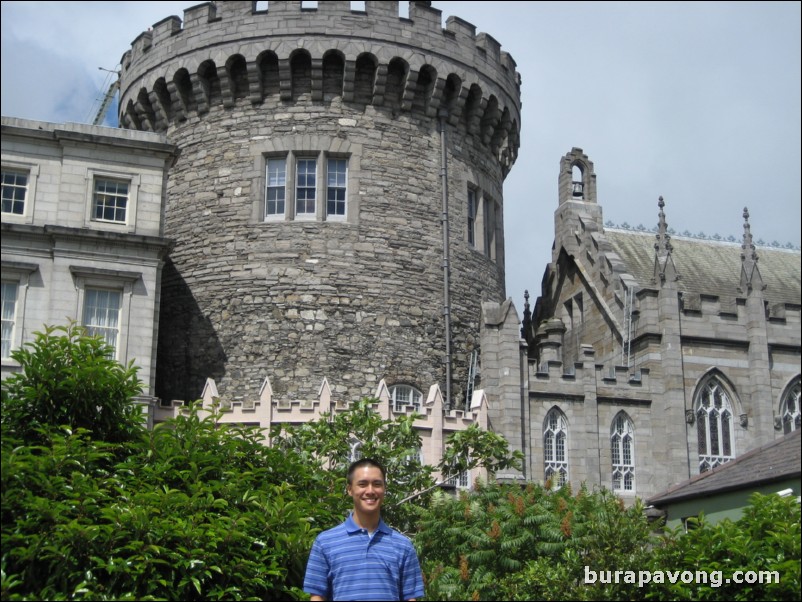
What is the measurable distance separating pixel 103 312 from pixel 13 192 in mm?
3884

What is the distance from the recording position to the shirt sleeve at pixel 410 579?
10320 mm

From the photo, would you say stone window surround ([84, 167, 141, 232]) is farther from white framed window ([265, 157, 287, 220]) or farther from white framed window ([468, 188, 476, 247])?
white framed window ([468, 188, 476, 247])

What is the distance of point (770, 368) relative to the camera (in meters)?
36.9

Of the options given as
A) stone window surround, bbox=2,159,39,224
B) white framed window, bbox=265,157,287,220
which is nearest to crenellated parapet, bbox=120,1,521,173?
white framed window, bbox=265,157,287,220

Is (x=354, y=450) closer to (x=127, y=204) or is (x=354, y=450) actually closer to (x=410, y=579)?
(x=127, y=204)

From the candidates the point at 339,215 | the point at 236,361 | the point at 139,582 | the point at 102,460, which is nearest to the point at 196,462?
the point at 102,460

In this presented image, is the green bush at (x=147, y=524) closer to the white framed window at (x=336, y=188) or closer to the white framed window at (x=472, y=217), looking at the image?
the white framed window at (x=336, y=188)

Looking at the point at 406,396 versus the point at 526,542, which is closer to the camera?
the point at 526,542

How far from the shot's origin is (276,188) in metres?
35.9

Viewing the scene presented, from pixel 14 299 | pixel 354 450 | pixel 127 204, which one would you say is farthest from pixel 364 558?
pixel 127 204

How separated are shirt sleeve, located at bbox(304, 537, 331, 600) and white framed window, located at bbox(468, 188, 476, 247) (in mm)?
28143

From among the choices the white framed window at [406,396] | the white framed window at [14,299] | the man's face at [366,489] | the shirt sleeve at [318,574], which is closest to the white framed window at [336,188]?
the white framed window at [406,396]

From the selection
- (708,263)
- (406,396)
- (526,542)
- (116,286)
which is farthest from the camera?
(708,263)

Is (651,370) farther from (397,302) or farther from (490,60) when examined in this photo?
(490,60)
